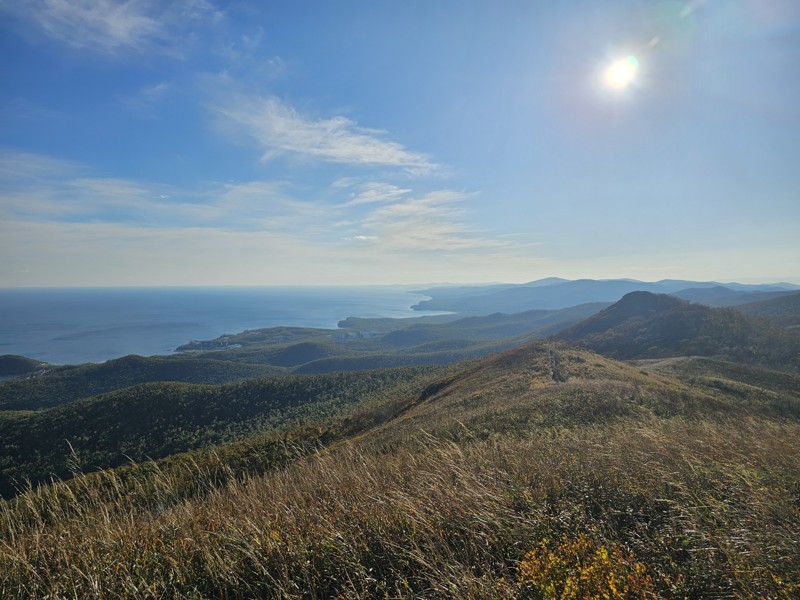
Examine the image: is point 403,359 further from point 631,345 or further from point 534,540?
point 534,540

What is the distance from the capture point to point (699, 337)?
61.7m

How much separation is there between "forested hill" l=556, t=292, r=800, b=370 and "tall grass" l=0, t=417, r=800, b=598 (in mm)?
63408

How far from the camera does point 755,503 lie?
11.4 feet

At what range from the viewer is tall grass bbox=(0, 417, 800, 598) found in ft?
8.94

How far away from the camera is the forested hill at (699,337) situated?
165ft

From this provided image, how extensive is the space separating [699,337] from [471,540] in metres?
79.8

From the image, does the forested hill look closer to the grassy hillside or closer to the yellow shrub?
the grassy hillside

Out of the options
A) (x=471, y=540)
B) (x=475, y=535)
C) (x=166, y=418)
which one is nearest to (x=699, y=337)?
(x=475, y=535)

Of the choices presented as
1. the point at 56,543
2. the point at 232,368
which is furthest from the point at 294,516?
the point at 232,368

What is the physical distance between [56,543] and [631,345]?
281 ft

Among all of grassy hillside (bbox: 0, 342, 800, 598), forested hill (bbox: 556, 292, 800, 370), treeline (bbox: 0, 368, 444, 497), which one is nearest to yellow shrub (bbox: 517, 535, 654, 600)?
grassy hillside (bbox: 0, 342, 800, 598)

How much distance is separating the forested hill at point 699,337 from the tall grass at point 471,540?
6341 cm

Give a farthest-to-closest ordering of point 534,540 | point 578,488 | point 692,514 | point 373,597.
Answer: point 578,488, point 692,514, point 534,540, point 373,597

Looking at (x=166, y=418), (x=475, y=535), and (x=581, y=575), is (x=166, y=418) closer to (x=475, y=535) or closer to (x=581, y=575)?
(x=475, y=535)
